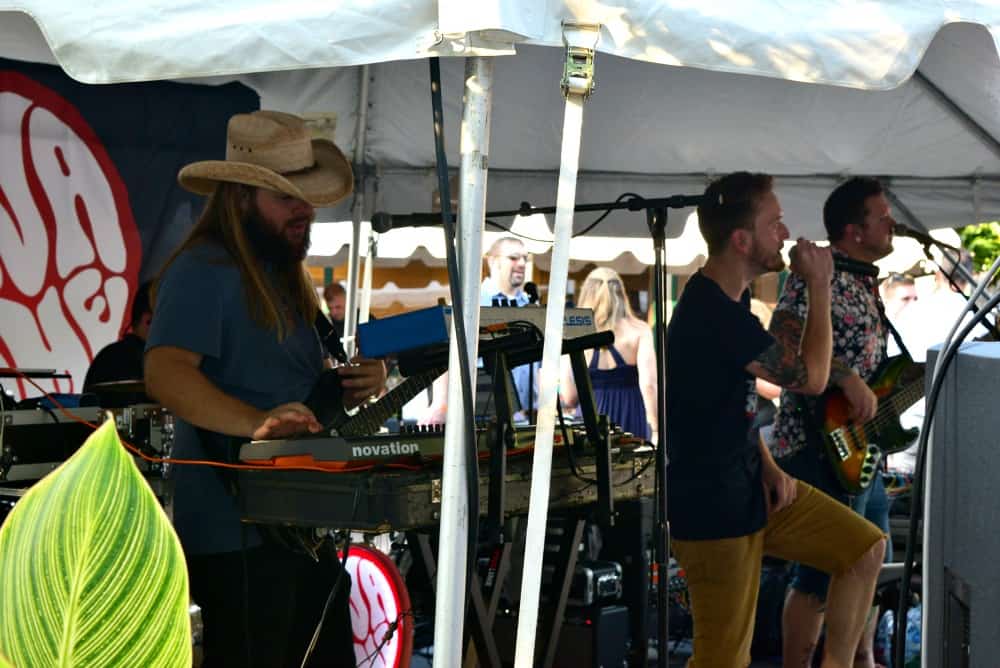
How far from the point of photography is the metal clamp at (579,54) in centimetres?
223

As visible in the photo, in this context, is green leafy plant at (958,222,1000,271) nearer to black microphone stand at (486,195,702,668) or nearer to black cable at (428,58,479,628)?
black microphone stand at (486,195,702,668)

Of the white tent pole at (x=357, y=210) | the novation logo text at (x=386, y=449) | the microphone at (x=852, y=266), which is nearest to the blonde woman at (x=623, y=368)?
the white tent pole at (x=357, y=210)

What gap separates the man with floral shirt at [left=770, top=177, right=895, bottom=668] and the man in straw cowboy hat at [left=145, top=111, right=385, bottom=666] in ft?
5.53

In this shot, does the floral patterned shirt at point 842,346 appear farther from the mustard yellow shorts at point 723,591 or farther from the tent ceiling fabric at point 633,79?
the tent ceiling fabric at point 633,79

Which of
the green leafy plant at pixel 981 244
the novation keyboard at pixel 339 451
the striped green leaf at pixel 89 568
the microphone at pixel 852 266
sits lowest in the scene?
the striped green leaf at pixel 89 568

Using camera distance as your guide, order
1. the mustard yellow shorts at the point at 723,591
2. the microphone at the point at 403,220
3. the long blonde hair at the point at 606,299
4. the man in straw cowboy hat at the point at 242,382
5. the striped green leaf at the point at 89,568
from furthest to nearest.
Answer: the long blonde hair at the point at 606,299 < the microphone at the point at 403,220 < the mustard yellow shorts at the point at 723,591 < the man in straw cowboy hat at the point at 242,382 < the striped green leaf at the point at 89,568

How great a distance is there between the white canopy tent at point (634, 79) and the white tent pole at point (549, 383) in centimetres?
17

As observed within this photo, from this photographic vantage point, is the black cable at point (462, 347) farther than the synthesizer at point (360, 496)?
No

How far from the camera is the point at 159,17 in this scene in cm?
217

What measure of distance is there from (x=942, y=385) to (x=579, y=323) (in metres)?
1.28

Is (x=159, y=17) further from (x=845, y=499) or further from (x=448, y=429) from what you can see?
(x=845, y=499)

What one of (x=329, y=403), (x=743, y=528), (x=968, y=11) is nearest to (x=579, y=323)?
(x=329, y=403)

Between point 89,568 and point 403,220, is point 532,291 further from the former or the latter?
point 89,568

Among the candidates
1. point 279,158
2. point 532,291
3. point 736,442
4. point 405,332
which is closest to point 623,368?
point 532,291
